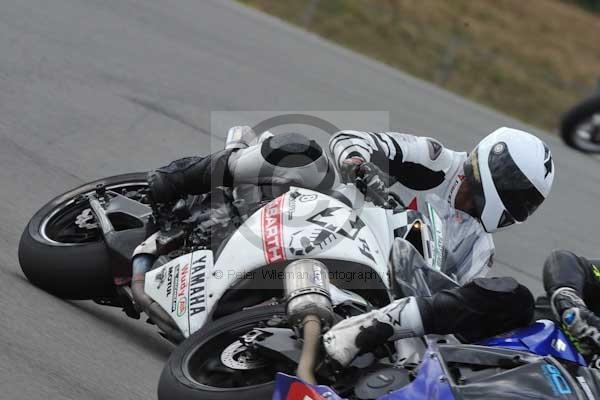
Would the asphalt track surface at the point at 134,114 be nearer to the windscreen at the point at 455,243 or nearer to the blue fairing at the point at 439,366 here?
the blue fairing at the point at 439,366

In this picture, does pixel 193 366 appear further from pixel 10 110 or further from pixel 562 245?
pixel 562 245

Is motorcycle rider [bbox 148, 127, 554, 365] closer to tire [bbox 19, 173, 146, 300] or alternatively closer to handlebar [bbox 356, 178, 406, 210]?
handlebar [bbox 356, 178, 406, 210]

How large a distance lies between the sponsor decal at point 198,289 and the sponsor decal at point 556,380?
147 cm

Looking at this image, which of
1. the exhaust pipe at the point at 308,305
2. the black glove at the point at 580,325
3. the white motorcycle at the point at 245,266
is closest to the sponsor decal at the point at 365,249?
the white motorcycle at the point at 245,266

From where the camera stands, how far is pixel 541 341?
144 inches

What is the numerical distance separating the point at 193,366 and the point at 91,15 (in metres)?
6.55

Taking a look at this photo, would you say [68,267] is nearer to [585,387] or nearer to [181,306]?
[181,306]

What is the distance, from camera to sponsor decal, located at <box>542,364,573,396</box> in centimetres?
322

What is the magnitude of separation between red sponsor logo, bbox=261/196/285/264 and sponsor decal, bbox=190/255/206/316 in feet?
1.01

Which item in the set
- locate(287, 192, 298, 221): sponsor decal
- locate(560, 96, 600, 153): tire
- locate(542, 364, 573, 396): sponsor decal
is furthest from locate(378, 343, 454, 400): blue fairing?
locate(560, 96, 600, 153): tire

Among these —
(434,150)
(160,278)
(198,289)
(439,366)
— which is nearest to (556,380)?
(439,366)

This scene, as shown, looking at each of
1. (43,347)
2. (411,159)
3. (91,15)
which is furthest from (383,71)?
(43,347)

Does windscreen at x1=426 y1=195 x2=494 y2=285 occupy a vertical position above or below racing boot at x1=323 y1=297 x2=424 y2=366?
below

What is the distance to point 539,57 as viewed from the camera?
1961cm
